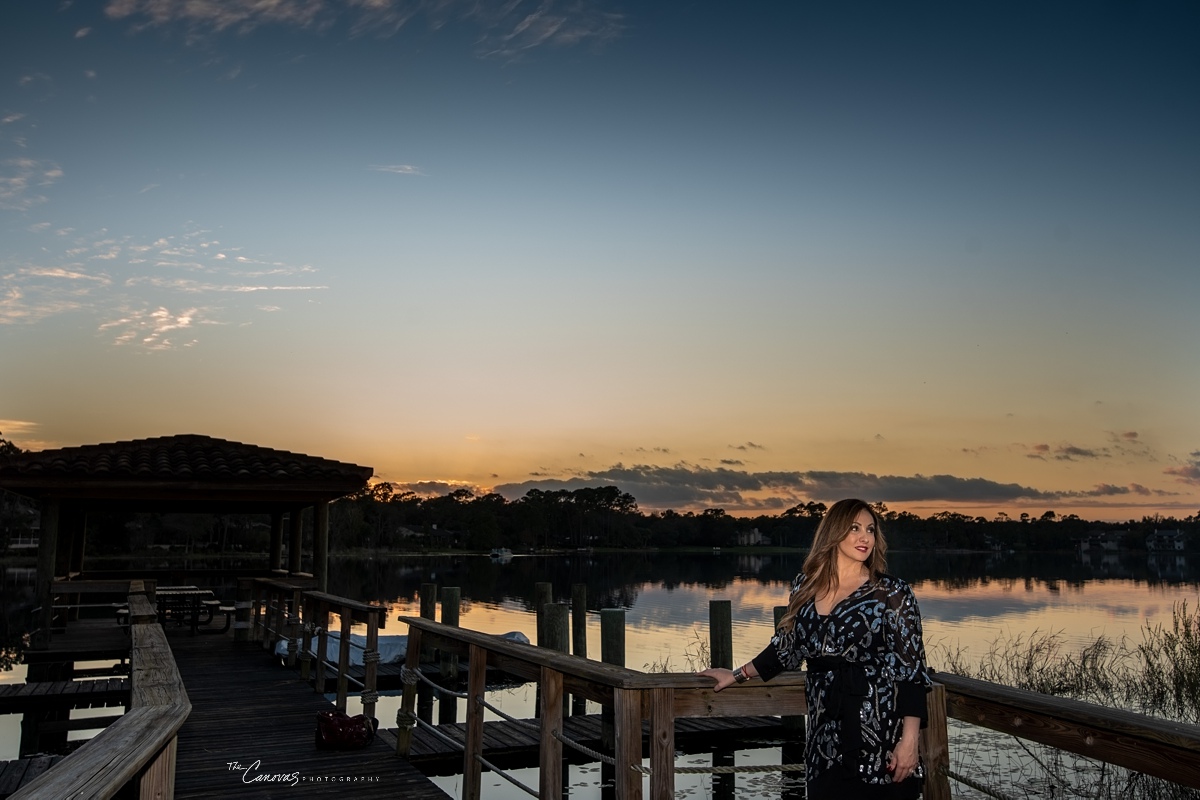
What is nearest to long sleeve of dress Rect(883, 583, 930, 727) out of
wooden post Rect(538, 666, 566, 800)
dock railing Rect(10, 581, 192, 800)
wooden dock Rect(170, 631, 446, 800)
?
wooden post Rect(538, 666, 566, 800)

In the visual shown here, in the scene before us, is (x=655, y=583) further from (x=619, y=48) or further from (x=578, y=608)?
(x=619, y=48)

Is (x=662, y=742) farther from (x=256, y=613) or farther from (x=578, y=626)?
(x=578, y=626)

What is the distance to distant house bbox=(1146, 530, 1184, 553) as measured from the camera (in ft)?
385

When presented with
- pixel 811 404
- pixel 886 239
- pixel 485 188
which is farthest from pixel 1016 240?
A: pixel 485 188

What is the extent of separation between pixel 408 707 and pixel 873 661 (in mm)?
5120

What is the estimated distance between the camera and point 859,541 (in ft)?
11.0

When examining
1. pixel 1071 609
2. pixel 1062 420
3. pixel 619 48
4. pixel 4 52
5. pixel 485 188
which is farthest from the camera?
pixel 1071 609

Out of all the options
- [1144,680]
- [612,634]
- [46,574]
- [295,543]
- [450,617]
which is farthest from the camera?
[295,543]

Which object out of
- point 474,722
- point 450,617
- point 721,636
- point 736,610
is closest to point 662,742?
point 474,722

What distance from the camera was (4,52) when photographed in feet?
45.9

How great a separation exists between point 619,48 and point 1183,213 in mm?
10642

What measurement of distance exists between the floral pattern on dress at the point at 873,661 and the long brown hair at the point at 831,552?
8cm

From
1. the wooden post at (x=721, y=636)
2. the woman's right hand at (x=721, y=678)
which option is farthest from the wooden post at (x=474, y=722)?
the wooden post at (x=721, y=636)

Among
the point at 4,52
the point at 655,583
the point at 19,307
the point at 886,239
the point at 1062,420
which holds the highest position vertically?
the point at 4,52
